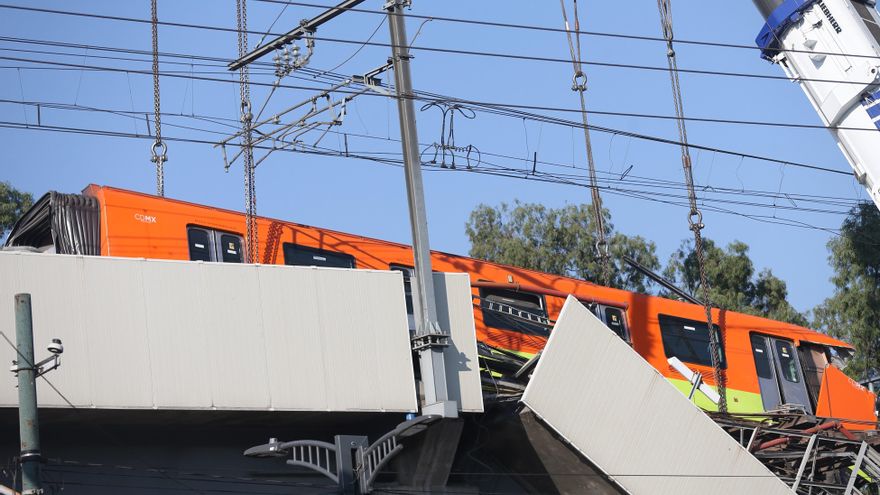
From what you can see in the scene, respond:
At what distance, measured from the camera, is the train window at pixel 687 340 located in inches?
1184

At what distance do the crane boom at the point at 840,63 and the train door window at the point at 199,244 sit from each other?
1337 centimetres

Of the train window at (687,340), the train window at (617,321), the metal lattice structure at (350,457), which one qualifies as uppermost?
the train window at (617,321)

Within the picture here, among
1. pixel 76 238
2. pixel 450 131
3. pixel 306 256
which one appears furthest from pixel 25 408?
pixel 450 131

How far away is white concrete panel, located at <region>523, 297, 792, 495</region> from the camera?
72.4 ft

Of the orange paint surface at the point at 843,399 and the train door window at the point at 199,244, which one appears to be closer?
the train door window at the point at 199,244

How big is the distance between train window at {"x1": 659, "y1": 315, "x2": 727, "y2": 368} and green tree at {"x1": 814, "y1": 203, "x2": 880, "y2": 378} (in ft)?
68.7

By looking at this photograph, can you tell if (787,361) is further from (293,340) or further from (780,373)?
(293,340)

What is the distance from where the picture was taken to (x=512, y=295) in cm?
2733

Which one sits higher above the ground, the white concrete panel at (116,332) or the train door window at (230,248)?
the train door window at (230,248)

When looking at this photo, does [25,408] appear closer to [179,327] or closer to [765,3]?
[179,327]

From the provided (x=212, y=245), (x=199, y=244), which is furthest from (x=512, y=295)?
(x=199, y=244)

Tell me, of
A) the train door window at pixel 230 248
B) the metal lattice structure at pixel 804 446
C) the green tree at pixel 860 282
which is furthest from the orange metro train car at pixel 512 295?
the green tree at pixel 860 282

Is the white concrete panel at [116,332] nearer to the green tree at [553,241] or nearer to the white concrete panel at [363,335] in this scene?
the white concrete panel at [363,335]

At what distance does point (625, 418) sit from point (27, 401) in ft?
42.3
